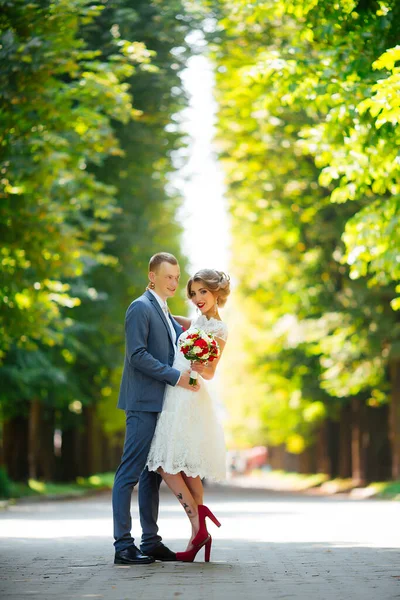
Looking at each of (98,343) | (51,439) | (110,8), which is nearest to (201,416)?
(110,8)

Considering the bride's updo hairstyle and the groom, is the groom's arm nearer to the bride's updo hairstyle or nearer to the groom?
the groom

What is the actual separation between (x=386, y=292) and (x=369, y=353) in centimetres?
209

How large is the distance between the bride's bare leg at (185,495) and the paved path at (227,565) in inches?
13.1

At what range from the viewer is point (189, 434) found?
965cm

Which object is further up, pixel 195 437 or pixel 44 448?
pixel 195 437

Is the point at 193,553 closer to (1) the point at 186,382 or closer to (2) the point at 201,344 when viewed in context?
(1) the point at 186,382

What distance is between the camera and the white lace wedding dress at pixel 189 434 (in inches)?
377

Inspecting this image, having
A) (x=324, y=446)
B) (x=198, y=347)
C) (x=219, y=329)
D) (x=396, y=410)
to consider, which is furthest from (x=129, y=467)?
(x=324, y=446)

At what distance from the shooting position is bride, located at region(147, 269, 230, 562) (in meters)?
9.56

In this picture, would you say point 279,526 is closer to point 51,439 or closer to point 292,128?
point 292,128

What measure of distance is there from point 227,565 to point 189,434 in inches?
41.2

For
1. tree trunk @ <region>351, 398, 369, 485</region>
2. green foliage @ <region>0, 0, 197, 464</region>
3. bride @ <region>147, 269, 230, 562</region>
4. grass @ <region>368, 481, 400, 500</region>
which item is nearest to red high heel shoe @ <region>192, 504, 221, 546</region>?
bride @ <region>147, 269, 230, 562</region>

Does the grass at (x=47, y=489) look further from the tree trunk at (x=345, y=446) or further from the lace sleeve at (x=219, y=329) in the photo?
the lace sleeve at (x=219, y=329)

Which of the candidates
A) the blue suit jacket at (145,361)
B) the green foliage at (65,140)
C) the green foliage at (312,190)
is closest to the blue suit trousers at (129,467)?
the blue suit jacket at (145,361)
